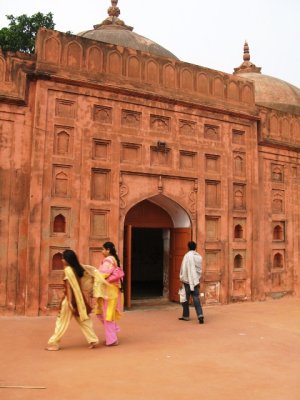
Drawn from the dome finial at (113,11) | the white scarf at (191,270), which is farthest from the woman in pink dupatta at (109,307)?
the dome finial at (113,11)

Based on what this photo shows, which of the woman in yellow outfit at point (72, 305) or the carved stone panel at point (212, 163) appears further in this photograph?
the carved stone panel at point (212, 163)

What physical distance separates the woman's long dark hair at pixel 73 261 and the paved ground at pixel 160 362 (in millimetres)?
1008

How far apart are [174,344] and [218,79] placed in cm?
695

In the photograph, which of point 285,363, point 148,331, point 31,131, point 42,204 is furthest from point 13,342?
point 31,131

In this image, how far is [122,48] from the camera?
9383mm

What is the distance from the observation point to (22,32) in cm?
1809

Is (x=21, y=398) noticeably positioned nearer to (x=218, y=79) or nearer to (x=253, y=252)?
(x=253, y=252)

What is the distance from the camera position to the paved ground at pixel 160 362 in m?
4.02

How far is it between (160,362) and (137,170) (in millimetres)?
4932

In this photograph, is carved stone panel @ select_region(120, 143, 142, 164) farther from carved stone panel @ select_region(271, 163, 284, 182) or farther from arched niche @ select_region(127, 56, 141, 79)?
carved stone panel @ select_region(271, 163, 284, 182)

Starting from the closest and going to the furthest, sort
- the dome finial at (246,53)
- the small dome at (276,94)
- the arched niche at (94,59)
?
the arched niche at (94,59), the small dome at (276,94), the dome finial at (246,53)

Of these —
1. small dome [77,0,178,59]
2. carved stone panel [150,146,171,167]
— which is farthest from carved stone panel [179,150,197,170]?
small dome [77,0,178,59]

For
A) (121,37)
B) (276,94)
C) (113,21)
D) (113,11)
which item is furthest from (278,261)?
(113,11)

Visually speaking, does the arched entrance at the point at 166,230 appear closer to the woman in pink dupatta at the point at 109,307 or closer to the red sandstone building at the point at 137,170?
the red sandstone building at the point at 137,170
